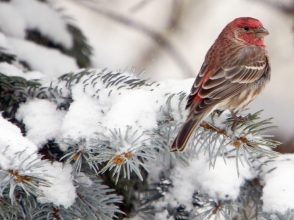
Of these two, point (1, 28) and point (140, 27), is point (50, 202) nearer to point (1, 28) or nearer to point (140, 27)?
point (1, 28)

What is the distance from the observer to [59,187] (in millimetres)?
1797

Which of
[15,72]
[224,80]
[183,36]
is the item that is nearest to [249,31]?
[224,80]

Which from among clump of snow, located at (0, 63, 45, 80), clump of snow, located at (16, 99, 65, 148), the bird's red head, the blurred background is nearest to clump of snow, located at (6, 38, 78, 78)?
clump of snow, located at (0, 63, 45, 80)

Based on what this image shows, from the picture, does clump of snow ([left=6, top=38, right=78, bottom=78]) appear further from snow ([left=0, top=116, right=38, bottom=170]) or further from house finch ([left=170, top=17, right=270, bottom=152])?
snow ([left=0, top=116, right=38, bottom=170])

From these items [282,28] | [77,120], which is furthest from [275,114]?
[77,120]

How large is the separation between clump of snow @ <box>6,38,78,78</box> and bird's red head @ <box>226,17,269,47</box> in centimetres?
127

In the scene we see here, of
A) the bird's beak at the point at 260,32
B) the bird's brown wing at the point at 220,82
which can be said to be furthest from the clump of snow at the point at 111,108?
the bird's beak at the point at 260,32

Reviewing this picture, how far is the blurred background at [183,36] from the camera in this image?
185 inches

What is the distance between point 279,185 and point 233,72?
1106 mm

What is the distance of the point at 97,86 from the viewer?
2.16 meters

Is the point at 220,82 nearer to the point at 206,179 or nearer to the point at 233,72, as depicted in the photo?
the point at 233,72

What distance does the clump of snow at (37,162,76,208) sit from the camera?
1.76 meters

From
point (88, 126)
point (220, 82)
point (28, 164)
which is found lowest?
point (28, 164)

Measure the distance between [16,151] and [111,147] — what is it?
1.20 feet
